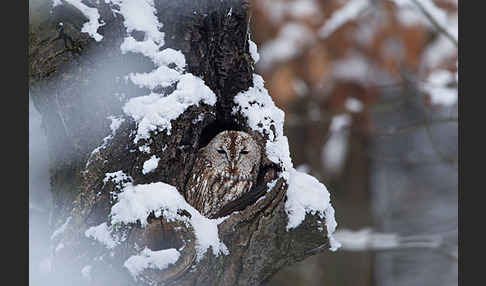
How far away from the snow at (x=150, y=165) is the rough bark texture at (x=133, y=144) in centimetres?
2

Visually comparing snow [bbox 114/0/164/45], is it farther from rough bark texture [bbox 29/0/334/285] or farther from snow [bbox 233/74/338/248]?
snow [bbox 233/74/338/248]

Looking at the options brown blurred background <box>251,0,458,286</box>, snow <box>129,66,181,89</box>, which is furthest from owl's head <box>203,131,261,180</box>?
brown blurred background <box>251,0,458,286</box>

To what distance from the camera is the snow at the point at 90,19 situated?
2.57m

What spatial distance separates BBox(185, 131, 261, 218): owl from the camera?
2.81 metres

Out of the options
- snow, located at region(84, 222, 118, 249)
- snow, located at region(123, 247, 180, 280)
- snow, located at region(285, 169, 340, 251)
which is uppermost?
snow, located at region(285, 169, 340, 251)

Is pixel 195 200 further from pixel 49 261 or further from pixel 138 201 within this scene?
pixel 49 261

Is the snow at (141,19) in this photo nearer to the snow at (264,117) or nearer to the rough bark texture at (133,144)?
the rough bark texture at (133,144)

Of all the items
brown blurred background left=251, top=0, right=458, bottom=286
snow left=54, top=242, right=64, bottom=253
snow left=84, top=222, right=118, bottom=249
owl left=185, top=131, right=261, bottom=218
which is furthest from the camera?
brown blurred background left=251, top=0, right=458, bottom=286

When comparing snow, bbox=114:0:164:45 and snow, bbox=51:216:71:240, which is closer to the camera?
snow, bbox=51:216:71:240

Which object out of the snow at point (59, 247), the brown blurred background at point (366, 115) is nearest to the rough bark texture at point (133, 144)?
the snow at point (59, 247)

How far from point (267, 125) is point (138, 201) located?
692 millimetres

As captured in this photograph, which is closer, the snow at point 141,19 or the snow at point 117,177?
the snow at point 117,177

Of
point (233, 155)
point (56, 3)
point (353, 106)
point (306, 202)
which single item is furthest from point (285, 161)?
point (353, 106)

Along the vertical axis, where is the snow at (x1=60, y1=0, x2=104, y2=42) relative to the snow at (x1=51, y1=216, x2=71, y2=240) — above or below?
above
